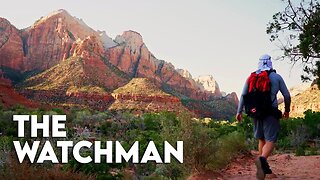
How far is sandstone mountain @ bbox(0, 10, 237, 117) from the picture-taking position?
6788cm

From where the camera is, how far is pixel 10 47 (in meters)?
105

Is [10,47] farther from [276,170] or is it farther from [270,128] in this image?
[270,128]

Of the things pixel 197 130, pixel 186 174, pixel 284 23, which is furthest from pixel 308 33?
pixel 186 174

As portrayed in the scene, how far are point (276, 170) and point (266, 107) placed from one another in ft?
12.2

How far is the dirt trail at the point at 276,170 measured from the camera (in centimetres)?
834

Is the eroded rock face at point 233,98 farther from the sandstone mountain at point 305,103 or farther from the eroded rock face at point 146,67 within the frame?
the sandstone mountain at point 305,103

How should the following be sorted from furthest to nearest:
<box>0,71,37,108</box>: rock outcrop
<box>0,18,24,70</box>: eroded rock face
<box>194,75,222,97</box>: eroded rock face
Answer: <box>194,75,222,97</box>: eroded rock face
<box>0,18,24,70</box>: eroded rock face
<box>0,71,37,108</box>: rock outcrop

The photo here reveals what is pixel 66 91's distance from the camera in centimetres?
6500

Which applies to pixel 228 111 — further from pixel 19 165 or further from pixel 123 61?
pixel 19 165

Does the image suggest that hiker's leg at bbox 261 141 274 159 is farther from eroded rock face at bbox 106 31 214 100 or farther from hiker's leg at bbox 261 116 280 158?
eroded rock face at bbox 106 31 214 100

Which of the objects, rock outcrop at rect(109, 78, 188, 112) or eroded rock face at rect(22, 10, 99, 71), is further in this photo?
eroded rock face at rect(22, 10, 99, 71)

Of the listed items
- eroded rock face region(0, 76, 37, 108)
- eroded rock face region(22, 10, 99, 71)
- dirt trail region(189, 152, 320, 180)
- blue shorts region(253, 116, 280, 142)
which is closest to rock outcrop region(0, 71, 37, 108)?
eroded rock face region(0, 76, 37, 108)

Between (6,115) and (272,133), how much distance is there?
2823 cm

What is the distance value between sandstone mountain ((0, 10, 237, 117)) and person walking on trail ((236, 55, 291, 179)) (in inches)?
2343
